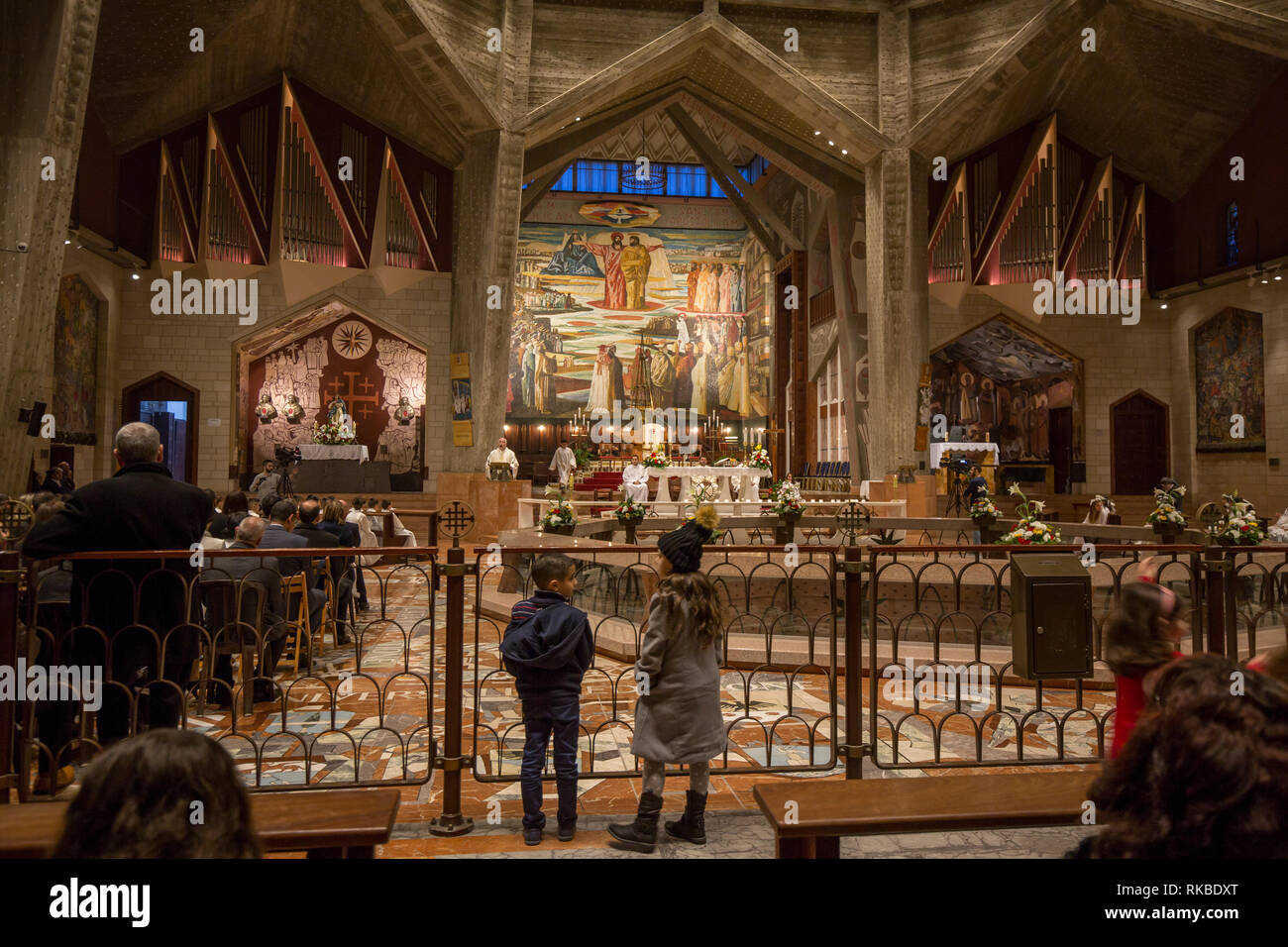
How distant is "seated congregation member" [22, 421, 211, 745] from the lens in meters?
3.54

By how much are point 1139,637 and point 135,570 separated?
3.89 meters

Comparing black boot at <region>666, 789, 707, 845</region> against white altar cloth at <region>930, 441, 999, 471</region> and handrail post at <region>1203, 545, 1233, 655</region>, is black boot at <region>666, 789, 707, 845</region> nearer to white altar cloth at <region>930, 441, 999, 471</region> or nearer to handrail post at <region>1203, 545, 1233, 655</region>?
handrail post at <region>1203, 545, 1233, 655</region>

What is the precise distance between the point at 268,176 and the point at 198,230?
61.4 inches

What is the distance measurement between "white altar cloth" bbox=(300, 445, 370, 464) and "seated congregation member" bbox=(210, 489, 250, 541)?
30.3ft

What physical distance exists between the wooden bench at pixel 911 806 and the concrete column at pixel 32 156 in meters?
8.95

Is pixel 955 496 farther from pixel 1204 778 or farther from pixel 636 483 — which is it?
pixel 1204 778

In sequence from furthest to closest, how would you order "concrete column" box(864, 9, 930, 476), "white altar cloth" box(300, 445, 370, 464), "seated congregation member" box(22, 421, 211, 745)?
1. "white altar cloth" box(300, 445, 370, 464)
2. "concrete column" box(864, 9, 930, 476)
3. "seated congregation member" box(22, 421, 211, 745)

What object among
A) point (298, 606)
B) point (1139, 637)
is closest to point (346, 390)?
point (298, 606)

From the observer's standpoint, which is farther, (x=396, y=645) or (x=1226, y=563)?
(x=396, y=645)

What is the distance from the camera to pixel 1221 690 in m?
1.27

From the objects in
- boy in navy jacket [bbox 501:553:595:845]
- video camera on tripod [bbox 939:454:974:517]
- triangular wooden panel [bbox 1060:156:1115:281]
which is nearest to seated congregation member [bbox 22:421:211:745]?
boy in navy jacket [bbox 501:553:595:845]

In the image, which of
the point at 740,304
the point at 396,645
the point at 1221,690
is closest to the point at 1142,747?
the point at 1221,690

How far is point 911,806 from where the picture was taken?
7.98ft

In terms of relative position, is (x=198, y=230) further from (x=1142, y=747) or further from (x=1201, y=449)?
(x=1201, y=449)
